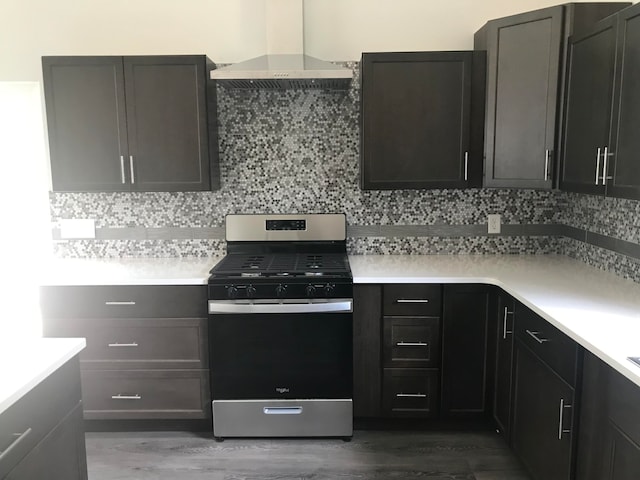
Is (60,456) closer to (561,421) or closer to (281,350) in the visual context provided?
(281,350)

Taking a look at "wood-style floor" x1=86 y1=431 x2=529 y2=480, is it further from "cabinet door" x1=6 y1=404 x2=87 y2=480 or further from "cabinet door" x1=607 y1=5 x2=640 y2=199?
"cabinet door" x1=607 y1=5 x2=640 y2=199

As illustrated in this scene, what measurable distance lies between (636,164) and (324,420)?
1.85m

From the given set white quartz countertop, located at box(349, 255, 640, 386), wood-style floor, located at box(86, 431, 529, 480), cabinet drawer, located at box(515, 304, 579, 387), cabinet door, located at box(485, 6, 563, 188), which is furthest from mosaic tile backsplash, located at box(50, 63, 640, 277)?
wood-style floor, located at box(86, 431, 529, 480)

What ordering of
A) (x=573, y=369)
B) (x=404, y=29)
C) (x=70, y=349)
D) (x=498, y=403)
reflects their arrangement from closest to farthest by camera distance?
(x=70, y=349) → (x=573, y=369) → (x=498, y=403) → (x=404, y=29)

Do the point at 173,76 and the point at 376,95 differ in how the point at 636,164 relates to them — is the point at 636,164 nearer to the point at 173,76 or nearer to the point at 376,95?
the point at 376,95

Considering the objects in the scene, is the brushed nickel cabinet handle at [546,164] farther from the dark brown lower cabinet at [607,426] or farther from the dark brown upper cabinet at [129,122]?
the dark brown upper cabinet at [129,122]

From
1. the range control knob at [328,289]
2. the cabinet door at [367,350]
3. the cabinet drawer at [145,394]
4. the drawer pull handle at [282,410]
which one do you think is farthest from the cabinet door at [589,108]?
the cabinet drawer at [145,394]

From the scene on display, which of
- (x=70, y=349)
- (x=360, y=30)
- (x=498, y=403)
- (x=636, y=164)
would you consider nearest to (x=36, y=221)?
(x=70, y=349)

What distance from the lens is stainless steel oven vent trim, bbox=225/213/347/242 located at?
328 centimetres

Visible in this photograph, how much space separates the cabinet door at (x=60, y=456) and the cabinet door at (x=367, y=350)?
1.46 metres

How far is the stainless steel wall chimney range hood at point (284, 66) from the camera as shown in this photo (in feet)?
8.90

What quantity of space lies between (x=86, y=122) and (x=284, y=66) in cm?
112

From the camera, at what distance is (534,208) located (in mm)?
3299

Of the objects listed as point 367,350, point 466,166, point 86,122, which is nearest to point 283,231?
point 367,350
